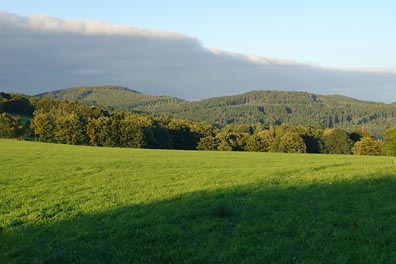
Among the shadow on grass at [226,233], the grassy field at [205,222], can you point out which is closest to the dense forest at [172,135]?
the grassy field at [205,222]

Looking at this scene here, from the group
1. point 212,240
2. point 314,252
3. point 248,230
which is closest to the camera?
point 314,252

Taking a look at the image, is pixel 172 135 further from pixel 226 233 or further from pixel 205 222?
pixel 226 233

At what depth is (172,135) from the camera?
108688 millimetres

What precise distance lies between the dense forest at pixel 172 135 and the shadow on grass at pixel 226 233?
8126 centimetres

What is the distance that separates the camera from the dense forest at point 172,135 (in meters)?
94.2

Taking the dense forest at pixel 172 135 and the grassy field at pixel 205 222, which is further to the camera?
the dense forest at pixel 172 135

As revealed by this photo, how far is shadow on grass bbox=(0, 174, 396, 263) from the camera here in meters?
8.81

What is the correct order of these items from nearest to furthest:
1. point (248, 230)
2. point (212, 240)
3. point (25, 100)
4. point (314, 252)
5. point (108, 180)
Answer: point (314, 252) < point (212, 240) < point (248, 230) < point (108, 180) < point (25, 100)

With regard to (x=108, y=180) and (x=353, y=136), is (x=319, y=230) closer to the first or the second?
(x=108, y=180)

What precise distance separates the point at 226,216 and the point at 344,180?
9164mm

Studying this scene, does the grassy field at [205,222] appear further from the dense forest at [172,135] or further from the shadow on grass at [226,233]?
the dense forest at [172,135]

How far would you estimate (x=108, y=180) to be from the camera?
22406 mm

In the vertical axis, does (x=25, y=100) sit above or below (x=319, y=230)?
above

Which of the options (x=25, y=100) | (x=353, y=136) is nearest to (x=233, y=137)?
(x=353, y=136)
